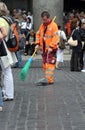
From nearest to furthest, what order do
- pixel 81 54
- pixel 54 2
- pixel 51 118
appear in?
pixel 51 118, pixel 81 54, pixel 54 2

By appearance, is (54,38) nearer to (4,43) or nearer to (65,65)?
(4,43)

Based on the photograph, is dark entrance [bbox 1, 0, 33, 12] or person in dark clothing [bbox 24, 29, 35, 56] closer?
person in dark clothing [bbox 24, 29, 35, 56]

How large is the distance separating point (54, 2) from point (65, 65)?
4.46m

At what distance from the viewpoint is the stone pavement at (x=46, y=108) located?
25.6 ft

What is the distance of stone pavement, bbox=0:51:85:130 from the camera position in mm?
7797

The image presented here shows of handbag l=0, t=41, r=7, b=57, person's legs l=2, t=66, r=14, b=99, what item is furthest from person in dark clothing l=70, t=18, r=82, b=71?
handbag l=0, t=41, r=7, b=57

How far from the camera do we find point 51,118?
828 centimetres

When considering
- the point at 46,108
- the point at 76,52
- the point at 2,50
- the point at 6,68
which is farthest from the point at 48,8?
the point at 46,108

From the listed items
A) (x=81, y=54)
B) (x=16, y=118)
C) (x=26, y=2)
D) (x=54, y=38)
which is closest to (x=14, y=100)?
(x=16, y=118)

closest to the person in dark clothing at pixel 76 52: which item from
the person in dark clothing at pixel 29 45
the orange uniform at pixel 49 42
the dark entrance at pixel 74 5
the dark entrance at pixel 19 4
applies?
the person in dark clothing at pixel 29 45

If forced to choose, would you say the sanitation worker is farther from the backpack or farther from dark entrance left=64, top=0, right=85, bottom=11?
dark entrance left=64, top=0, right=85, bottom=11

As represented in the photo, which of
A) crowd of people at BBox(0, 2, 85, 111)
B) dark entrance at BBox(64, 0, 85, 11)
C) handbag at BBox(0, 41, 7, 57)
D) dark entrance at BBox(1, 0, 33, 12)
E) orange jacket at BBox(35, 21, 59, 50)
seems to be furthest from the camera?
dark entrance at BBox(64, 0, 85, 11)

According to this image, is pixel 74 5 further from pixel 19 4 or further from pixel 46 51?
pixel 46 51

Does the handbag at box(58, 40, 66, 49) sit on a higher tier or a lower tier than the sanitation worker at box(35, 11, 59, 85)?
lower
